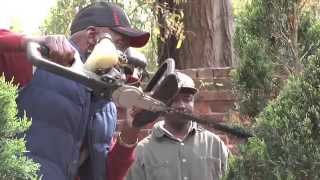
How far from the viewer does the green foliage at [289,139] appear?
1.82m

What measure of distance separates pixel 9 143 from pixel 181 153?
2.32 m

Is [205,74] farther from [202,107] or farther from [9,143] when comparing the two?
[9,143]

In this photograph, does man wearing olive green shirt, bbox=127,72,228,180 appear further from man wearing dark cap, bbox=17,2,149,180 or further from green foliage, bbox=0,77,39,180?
green foliage, bbox=0,77,39,180

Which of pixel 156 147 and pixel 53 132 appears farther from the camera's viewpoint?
pixel 156 147

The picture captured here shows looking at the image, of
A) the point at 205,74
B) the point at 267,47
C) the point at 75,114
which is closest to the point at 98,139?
the point at 75,114

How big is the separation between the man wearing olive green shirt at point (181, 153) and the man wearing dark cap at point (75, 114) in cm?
104

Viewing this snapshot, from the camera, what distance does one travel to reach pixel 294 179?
1.80 meters

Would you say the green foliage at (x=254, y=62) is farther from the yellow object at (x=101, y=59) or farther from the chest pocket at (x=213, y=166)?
the chest pocket at (x=213, y=166)

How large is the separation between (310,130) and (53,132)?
1.01 meters

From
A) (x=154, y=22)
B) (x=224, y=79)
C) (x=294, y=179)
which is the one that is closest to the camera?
(x=294, y=179)

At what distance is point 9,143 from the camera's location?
1463 mm

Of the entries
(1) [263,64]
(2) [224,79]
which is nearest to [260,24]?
(1) [263,64]

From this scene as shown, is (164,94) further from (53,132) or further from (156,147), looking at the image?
(156,147)

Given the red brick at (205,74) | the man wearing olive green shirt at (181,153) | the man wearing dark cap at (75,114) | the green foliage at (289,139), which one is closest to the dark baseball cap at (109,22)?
the man wearing dark cap at (75,114)
